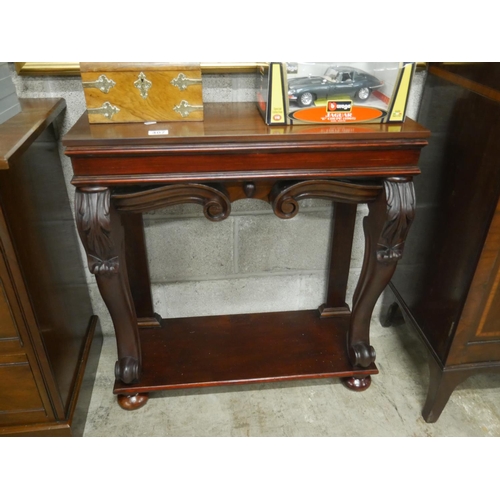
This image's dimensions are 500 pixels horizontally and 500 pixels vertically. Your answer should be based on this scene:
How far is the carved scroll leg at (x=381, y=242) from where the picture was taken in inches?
46.2

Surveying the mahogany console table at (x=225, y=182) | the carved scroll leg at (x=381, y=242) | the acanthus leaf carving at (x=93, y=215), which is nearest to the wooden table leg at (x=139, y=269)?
the mahogany console table at (x=225, y=182)

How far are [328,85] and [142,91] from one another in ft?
1.52

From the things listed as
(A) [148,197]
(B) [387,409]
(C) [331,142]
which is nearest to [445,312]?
(B) [387,409]

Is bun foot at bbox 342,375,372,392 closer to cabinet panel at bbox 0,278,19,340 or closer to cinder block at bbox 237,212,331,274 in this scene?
cinder block at bbox 237,212,331,274

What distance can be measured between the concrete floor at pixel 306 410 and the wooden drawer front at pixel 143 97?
95 cm

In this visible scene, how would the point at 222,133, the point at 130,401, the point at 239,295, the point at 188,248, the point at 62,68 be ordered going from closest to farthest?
1. the point at 222,133
2. the point at 62,68
3. the point at 130,401
4. the point at 188,248
5. the point at 239,295

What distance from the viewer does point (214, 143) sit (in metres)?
1.07

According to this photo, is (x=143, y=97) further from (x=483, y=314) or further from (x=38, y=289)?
(x=483, y=314)

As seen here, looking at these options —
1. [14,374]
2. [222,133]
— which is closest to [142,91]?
[222,133]

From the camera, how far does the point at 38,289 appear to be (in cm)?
119

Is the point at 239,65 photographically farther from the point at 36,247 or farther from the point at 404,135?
the point at 36,247

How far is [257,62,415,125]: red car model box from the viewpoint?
1.11 meters

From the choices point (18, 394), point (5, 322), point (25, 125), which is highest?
point (25, 125)

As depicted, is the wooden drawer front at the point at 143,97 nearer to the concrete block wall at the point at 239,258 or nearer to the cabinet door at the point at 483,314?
the concrete block wall at the point at 239,258
